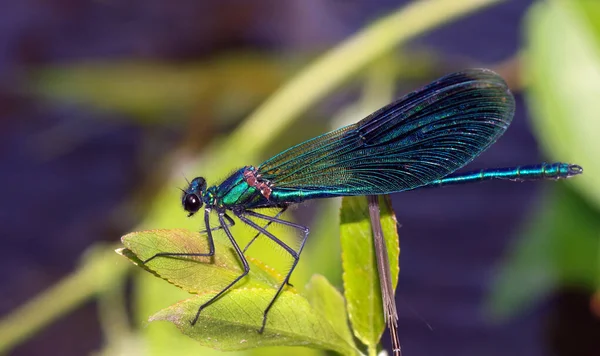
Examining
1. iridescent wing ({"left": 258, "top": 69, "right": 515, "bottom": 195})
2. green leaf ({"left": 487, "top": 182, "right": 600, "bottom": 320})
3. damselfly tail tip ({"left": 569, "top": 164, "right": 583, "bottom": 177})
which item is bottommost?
green leaf ({"left": 487, "top": 182, "right": 600, "bottom": 320})

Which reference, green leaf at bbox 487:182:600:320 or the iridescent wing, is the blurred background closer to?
green leaf at bbox 487:182:600:320

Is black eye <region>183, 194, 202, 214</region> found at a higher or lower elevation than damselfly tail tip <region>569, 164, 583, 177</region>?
higher

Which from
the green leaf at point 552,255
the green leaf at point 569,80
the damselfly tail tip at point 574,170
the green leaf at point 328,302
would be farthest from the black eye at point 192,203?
the green leaf at point 552,255

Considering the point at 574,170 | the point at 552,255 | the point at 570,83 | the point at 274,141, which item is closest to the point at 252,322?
the point at 574,170

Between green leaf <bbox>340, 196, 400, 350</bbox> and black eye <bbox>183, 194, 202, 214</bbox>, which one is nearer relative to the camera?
green leaf <bbox>340, 196, 400, 350</bbox>

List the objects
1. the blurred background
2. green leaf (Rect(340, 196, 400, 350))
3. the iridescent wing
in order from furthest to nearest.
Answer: the blurred background, the iridescent wing, green leaf (Rect(340, 196, 400, 350))

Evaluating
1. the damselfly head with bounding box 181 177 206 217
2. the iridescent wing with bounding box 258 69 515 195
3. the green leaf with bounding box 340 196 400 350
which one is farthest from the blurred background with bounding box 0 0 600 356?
the green leaf with bounding box 340 196 400 350

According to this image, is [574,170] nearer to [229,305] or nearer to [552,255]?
[229,305]

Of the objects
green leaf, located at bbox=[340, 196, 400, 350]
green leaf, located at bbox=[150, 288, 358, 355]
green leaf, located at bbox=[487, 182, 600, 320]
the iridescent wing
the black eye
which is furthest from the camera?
green leaf, located at bbox=[487, 182, 600, 320]
